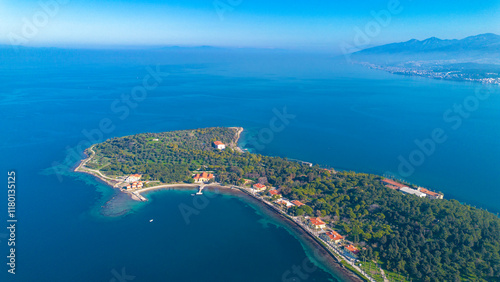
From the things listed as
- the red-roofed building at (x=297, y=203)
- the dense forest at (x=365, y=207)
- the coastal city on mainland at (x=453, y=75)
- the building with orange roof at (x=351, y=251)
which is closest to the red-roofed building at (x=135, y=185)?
the dense forest at (x=365, y=207)

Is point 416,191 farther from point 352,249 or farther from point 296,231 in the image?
point 296,231

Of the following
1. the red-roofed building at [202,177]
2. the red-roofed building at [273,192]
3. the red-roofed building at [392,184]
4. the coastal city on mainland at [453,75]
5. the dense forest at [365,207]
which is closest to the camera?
the dense forest at [365,207]

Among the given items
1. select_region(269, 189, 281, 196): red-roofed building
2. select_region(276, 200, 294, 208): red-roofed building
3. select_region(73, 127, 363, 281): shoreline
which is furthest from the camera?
select_region(269, 189, 281, 196): red-roofed building

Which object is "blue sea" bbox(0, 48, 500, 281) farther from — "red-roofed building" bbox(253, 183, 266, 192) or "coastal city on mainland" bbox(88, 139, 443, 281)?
"red-roofed building" bbox(253, 183, 266, 192)

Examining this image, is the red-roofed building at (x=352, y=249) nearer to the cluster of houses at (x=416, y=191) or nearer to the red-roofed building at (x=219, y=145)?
the cluster of houses at (x=416, y=191)

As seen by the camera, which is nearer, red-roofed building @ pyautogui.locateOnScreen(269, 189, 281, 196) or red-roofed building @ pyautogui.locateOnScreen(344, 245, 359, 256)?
red-roofed building @ pyautogui.locateOnScreen(344, 245, 359, 256)

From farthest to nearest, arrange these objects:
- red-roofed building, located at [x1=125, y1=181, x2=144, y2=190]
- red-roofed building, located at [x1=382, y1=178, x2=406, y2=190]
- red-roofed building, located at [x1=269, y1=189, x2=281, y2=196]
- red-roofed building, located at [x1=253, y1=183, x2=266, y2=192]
Answer: red-roofed building, located at [x1=253, y1=183, x2=266, y2=192] < red-roofed building, located at [x1=125, y1=181, x2=144, y2=190] < red-roofed building, located at [x1=269, y1=189, x2=281, y2=196] < red-roofed building, located at [x1=382, y1=178, x2=406, y2=190]

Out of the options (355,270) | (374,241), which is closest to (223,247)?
(355,270)

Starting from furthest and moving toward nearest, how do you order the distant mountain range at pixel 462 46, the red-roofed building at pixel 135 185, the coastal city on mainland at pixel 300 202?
the distant mountain range at pixel 462 46, the red-roofed building at pixel 135 185, the coastal city on mainland at pixel 300 202

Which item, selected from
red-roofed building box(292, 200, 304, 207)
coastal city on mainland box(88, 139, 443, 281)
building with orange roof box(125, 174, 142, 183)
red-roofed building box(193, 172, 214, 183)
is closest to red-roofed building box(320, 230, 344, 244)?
coastal city on mainland box(88, 139, 443, 281)
